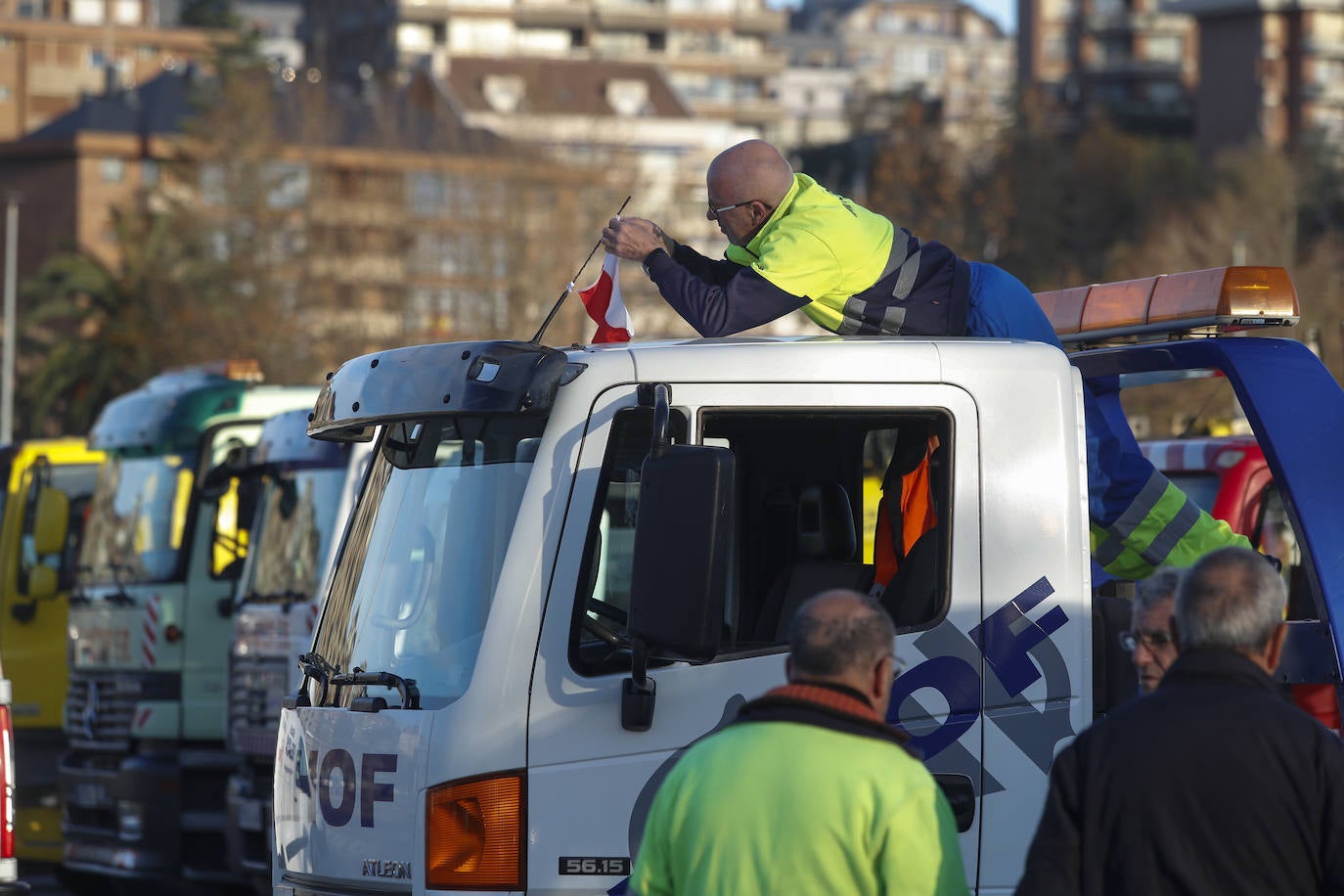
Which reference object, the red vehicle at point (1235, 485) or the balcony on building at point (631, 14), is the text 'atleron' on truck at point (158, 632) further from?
the balcony on building at point (631, 14)

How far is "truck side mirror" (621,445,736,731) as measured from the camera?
13.8ft

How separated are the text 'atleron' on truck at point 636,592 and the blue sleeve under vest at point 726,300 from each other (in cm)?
29

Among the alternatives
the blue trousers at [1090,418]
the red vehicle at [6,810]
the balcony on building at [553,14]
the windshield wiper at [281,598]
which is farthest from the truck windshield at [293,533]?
the balcony on building at [553,14]

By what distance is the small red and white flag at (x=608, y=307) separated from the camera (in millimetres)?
5945

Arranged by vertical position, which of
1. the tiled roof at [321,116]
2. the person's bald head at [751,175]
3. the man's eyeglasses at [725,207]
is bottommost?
the man's eyeglasses at [725,207]

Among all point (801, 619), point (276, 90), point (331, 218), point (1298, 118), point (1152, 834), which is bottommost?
point (1152, 834)

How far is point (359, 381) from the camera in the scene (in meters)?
5.18

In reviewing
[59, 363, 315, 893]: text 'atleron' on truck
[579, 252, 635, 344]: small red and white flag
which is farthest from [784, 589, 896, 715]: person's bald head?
[59, 363, 315, 893]: text 'atleron' on truck

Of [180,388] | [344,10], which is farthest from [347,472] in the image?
[344,10]

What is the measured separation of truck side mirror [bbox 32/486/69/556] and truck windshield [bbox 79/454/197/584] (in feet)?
0.67

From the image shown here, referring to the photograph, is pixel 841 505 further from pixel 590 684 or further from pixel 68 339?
pixel 68 339

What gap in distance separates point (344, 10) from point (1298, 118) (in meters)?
52.4

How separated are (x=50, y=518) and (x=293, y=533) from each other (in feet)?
8.45

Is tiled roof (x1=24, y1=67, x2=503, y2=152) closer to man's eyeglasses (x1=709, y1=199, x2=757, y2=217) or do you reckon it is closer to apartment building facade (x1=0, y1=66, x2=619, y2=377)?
apartment building facade (x1=0, y1=66, x2=619, y2=377)
